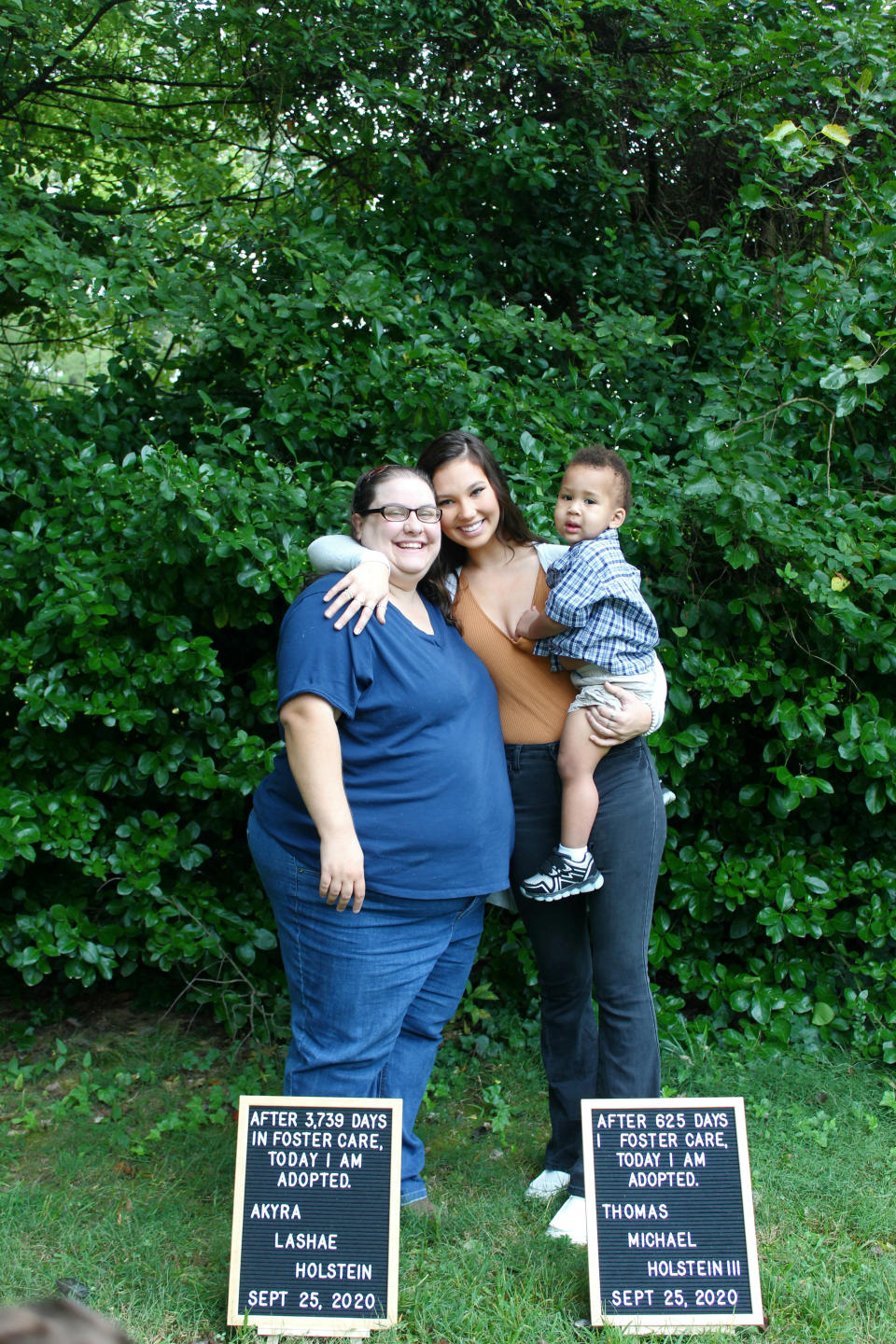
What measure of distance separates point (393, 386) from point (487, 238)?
1.47m

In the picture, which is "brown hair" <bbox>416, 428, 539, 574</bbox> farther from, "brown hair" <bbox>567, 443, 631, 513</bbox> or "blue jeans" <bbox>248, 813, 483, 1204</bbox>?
"blue jeans" <bbox>248, 813, 483, 1204</bbox>

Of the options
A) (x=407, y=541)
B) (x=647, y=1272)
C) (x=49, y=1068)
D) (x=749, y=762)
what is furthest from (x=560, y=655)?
(x=49, y=1068)

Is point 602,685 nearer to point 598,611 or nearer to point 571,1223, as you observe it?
point 598,611

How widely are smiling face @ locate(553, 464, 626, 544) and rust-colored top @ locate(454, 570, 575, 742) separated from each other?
16 centimetres

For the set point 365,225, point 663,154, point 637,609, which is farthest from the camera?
point 663,154

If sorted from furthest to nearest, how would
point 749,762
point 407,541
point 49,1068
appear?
1. point 749,762
2. point 49,1068
3. point 407,541

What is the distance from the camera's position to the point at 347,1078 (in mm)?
2498

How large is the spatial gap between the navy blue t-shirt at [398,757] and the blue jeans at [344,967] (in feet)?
0.23

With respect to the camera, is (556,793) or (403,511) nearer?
(403,511)

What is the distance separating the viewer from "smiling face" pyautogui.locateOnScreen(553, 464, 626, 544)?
2.80m

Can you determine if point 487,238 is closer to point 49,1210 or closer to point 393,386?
point 393,386

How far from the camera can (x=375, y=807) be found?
7.93 feet

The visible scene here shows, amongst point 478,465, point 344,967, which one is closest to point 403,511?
point 478,465

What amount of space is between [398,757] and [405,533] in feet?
1.76
